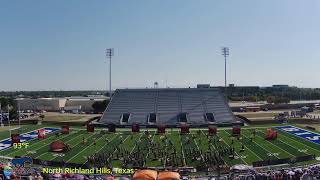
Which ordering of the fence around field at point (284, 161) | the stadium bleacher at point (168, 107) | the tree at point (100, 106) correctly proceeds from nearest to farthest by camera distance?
the fence around field at point (284, 161)
the stadium bleacher at point (168, 107)
the tree at point (100, 106)

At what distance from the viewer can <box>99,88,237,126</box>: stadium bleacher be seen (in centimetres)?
6619

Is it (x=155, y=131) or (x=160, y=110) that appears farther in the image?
(x=160, y=110)

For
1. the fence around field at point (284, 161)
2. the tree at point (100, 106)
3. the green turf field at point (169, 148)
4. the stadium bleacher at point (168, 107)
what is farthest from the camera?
the tree at point (100, 106)

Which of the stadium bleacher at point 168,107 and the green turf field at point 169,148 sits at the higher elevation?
the stadium bleacher at point 168,107

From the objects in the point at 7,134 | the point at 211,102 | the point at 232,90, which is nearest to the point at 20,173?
the point at 7,134

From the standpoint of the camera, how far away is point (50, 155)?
4234cm

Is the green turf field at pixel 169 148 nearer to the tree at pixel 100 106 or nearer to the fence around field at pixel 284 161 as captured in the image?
the fence around field at pixel 284 161

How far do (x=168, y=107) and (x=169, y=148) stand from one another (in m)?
26.7

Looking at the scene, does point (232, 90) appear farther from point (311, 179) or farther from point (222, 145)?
point (311, 179)

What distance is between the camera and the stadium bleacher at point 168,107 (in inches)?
2606

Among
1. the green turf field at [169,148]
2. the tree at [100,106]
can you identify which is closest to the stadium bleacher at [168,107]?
the green turf field at [169,148]

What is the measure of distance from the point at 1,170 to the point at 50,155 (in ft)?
46.8

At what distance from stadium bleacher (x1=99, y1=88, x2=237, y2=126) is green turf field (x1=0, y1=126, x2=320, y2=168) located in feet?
35.2

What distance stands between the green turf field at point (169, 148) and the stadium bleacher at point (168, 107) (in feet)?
35.2
